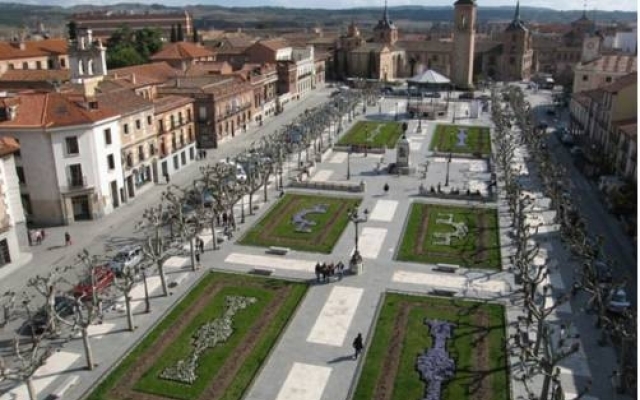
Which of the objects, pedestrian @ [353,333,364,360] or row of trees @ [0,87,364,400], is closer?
row of trees @ [0,87,364,400]

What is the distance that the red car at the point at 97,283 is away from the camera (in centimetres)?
3591

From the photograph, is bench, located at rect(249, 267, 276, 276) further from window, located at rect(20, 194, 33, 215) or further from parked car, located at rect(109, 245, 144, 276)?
window, located at rect(20, 194, 33, 215)

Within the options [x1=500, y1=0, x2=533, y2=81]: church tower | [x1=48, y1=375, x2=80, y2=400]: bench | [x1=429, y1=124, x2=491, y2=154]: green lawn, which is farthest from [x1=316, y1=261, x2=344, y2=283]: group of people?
[x1=500, y1=0, x2=533, y2=81]: church tower

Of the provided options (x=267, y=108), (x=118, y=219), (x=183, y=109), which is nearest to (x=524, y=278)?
(x=118, y=219)

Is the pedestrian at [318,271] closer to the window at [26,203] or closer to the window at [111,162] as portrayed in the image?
the window at [111,162]

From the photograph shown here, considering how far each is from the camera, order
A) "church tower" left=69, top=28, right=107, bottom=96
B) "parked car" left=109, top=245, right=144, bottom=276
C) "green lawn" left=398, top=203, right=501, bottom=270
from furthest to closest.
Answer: "church tower" left=69, top=28, right=107, bottom=96
"green lawn" left=398, top=203, right=501, bottom=270
"parked car" left=109, top=245, right=144, bottom=276

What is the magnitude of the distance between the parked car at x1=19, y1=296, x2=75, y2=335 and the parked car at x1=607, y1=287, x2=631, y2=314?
31450 millimetres

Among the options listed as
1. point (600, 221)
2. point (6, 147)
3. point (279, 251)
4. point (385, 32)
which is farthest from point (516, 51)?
point (6, 147)

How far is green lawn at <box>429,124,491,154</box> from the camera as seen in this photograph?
79.8 meters

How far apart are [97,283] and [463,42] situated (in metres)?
122

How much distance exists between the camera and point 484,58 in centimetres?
16588

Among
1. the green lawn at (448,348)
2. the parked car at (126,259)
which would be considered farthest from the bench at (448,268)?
the parked car at (126,259)

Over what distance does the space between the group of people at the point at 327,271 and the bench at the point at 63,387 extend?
53.8 feet

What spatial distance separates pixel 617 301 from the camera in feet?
117
